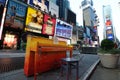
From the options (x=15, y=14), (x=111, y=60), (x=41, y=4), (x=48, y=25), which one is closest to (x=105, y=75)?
(x=111, y=60)

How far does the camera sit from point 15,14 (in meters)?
19.0

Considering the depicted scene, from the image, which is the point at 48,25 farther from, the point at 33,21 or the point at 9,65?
the point at 9,65

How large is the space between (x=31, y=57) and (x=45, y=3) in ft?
81.7

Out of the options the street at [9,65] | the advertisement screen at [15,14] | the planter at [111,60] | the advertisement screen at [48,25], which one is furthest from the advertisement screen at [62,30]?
the planter at [111,60]

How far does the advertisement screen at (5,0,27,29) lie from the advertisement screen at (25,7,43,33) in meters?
0.82

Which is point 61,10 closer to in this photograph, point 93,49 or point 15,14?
point 15,14

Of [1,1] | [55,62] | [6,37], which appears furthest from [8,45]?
[55,62]

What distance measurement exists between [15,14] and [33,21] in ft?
10.0

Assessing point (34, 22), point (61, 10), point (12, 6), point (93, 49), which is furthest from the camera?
point (61, 10)

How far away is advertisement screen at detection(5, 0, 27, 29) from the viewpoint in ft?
59.6

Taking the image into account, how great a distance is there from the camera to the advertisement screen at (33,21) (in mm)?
20188

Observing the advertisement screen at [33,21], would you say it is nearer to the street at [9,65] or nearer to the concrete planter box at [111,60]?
the street at [9,65]

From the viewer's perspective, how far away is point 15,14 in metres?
19.0

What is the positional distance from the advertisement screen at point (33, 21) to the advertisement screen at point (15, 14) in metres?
0.82
